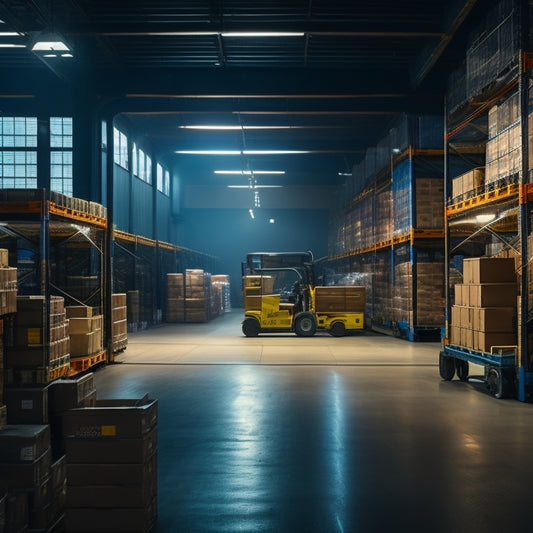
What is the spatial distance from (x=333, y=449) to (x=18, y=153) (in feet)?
53.1

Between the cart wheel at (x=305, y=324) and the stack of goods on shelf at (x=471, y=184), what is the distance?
26.8 feet

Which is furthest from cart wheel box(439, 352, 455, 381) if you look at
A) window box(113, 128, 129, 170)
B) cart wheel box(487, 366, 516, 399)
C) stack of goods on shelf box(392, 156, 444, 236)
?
window box(113, 128, 129, 170)

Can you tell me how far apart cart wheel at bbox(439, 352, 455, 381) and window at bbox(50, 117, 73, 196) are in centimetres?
1284

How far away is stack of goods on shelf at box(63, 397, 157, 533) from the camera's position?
3822 millimetres

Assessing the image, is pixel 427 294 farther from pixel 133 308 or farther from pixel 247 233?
pixel 247 233

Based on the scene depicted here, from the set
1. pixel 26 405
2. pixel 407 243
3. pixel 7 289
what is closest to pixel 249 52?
pixel 407 243

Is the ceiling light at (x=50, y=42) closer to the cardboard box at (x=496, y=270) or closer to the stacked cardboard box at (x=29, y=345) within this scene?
the stacked cardboard box at (x=29, y=345)

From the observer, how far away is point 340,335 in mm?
18625

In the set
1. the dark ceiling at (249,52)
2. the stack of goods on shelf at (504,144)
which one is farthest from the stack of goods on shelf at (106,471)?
the dark ceiling at (249,52)

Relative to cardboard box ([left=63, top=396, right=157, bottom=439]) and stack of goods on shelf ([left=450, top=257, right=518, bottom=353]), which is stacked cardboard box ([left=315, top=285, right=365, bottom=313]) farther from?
cardboard box ([left=63, top=396, right=157, bottom=439])

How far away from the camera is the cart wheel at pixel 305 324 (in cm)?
1838

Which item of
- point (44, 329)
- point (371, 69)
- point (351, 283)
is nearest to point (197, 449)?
point (44, 329)

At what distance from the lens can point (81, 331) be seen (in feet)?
35.5

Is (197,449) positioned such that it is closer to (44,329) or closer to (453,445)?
(453,445)
